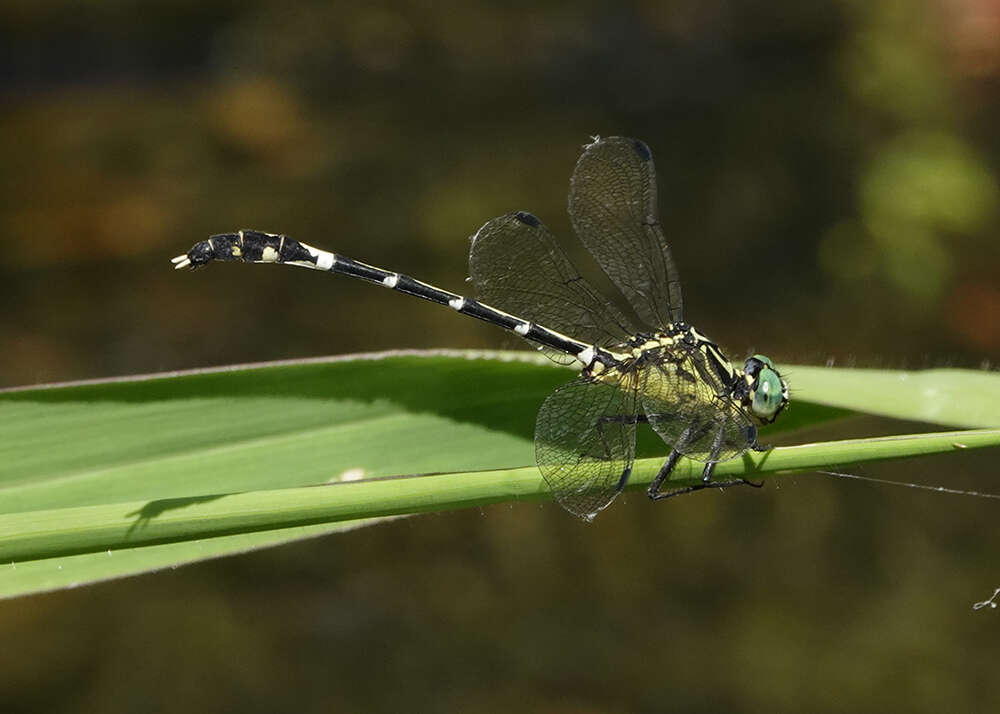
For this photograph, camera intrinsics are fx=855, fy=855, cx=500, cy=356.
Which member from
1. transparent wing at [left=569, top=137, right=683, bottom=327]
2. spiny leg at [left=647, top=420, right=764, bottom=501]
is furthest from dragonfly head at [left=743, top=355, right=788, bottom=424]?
transparent wing at [left=569, top=137, right=683, bottom=327]

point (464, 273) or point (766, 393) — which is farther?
point (464, 273)

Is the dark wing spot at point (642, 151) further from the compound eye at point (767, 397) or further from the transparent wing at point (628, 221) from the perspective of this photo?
the compound eye at point (767, 397)

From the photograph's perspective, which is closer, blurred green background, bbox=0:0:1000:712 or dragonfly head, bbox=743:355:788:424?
dragonfly head, bbox=743:355:788:424

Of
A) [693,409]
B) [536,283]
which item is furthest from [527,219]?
[693,409]

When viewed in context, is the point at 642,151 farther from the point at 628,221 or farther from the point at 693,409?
the point at 693,409

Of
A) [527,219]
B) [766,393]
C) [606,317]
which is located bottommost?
[766,393]

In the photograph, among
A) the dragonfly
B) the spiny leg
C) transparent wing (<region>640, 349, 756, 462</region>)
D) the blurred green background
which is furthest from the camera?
the blurred green background

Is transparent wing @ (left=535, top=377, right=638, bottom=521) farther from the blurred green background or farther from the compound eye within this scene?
the blurred green background

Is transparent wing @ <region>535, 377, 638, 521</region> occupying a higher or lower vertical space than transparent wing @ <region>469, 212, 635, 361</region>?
lower
